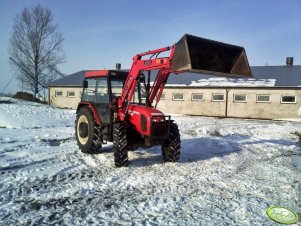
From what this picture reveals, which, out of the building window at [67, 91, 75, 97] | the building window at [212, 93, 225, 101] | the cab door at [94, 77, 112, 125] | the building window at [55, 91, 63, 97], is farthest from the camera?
the building window at [55, 91, 63, 97]

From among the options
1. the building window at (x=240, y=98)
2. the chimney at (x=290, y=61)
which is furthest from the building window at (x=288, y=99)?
the chimney at (x=290, y=61)

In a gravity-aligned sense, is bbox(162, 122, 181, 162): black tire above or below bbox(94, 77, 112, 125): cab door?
below

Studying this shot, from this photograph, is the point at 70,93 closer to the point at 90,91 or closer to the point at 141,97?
the point at 90,91

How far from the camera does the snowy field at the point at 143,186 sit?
4402mm

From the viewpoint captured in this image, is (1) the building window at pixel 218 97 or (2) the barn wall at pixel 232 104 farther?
(1) the building window at pixel 218 97

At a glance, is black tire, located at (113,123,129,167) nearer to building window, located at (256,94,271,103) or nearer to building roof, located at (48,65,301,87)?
building roof, located at (48,65,301,87)

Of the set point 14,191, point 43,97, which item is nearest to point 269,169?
point 14,191

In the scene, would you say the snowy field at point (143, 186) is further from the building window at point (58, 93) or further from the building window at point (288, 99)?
the building window at point (58, 93)

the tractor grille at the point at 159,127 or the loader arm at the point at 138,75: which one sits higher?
the loader arm at the point at 138,75

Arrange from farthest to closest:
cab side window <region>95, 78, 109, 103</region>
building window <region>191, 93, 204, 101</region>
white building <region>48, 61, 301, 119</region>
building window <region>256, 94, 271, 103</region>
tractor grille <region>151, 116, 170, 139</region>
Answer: building window <region>191, 93, 204, 101</region>
building window <region>256, 94, 271, 103</region>
white building <region>48, 61, 301, 119</region>
cab side window <region>95, 78, 109, 103</region>
tractor grille <region>151, 116, 170, 139</region>

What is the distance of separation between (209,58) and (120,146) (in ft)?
9.38

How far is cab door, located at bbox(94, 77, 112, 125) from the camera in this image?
25.4 feet

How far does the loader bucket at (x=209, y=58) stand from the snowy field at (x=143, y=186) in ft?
7.70

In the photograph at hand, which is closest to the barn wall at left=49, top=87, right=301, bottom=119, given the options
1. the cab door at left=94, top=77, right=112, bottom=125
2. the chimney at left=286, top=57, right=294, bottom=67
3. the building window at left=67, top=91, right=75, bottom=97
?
the chimney at left=286, top=57, right=294, bottom=67
